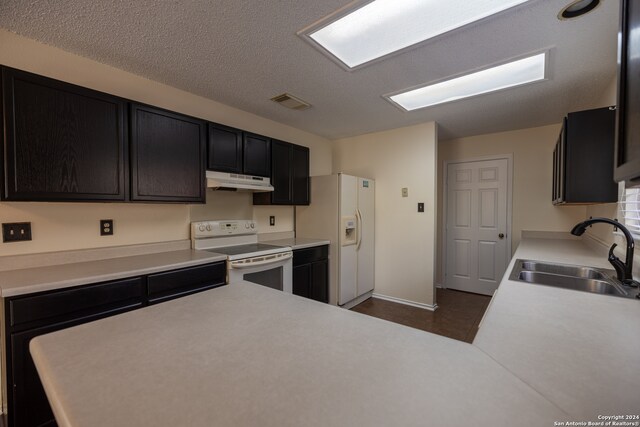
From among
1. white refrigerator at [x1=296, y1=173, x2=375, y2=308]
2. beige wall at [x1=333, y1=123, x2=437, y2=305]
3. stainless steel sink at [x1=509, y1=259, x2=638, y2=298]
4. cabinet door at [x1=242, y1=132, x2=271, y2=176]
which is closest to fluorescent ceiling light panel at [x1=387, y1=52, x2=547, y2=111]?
beige wall at [x1=333, y1=123, x2=437, y2=305]

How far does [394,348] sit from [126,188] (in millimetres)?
2127

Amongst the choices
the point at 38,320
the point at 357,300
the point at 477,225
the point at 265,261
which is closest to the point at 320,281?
the point at 357,300

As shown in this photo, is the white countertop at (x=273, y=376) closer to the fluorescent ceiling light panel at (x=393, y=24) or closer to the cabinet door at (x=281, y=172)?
the fluorescent ceiling light panel at (x=393, y=24)

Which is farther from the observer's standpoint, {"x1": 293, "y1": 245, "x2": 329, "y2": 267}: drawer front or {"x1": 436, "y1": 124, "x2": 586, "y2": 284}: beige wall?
{"x1": 436, "y1": 124, "x2": 586, "y2": 284}: beige wall

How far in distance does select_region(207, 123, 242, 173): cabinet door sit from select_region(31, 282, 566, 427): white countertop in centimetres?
187

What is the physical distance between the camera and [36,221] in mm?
1849

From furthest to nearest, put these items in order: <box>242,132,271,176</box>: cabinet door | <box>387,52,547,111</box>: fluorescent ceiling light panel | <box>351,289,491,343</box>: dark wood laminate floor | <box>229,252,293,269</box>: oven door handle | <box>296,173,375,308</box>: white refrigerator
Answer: <box>296,173,375,308</box>: white refrigerator < <box>351,289,491,343</box>: dark wood laminate floor < <box>242,132,271,176</box>: cabinet door < <box>229,252,293,269</box>: oven door handle < <box>387,52,547,111</box>: fluorescent ceiling light panel

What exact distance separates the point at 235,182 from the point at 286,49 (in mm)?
1244

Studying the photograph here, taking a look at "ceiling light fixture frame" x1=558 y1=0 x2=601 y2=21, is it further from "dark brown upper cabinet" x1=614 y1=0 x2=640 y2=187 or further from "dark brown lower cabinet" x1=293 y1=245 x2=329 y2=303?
"dark brown lower cabinet" x1=293 y1=245 x2=329 y2=303

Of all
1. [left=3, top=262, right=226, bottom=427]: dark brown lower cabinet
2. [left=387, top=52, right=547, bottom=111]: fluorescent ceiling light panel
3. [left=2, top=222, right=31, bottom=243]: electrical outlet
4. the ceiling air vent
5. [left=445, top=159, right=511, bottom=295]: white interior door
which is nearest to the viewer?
[left=3, top=262, right=226, bottom=427]: dark brown lower cabinet

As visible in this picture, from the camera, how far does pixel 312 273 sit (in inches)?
126

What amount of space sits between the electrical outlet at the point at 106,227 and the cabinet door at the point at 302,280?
5.46 feet

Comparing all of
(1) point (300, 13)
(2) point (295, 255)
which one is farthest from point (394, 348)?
(2) point (295, 255)

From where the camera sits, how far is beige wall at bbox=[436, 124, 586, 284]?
11.4ft
